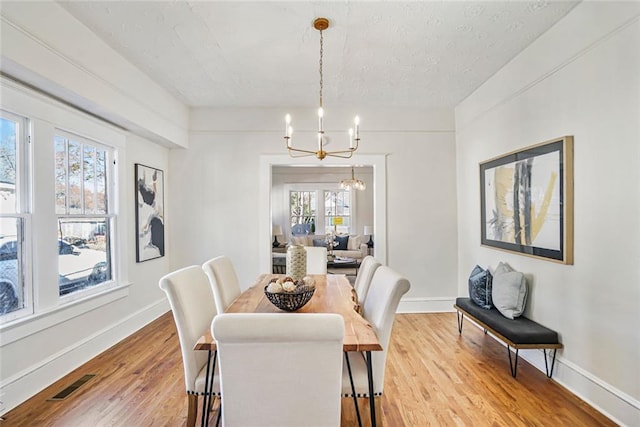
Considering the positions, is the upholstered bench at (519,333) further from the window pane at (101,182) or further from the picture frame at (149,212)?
the window pane at (101,182)

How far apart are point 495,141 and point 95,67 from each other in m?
3.80

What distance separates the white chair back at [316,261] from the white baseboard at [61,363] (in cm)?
204

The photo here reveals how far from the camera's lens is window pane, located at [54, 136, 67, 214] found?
2742mm

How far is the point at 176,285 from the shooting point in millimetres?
1804

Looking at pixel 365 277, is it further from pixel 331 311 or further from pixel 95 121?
pixel 95 121

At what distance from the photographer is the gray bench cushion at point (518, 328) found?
254 centimetres

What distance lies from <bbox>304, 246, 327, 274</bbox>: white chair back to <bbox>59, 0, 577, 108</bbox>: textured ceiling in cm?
188

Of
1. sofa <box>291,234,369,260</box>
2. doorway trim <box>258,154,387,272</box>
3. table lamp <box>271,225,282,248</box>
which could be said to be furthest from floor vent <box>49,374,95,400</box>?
sofa <box>291,234,369,260</box>

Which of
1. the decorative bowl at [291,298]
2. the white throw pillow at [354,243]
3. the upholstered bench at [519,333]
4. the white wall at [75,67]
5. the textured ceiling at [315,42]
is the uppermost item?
the textured ceiling at [315,42]

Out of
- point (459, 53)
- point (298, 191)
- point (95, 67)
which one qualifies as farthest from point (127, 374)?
point (298, 191)

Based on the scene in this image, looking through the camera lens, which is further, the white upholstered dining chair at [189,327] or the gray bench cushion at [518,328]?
the gray bench cushion at [518,328]

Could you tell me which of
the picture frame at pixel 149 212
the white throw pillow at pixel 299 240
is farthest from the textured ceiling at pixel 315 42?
the white throw pillow at pixel 299 240

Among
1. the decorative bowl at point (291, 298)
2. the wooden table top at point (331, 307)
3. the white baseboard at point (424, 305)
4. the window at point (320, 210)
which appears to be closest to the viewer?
the wooden table top at point (331, 307)

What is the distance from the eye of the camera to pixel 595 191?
7.32 feet
